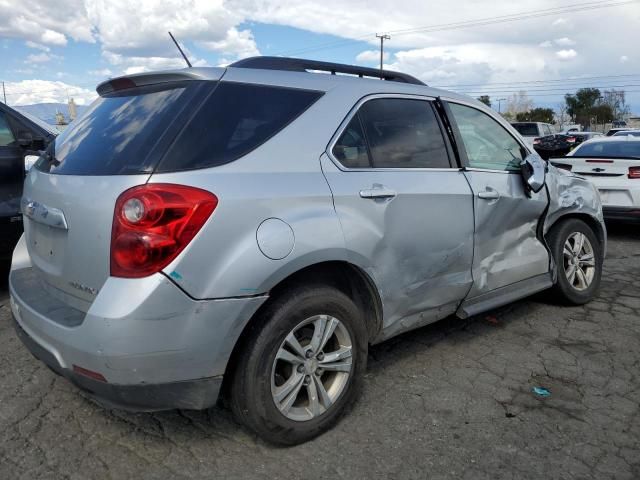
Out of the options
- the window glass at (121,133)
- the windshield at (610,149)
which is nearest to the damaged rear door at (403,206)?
the window glass at (121,133)

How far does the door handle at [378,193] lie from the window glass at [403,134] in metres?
0.15

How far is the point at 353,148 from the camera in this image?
2.92m

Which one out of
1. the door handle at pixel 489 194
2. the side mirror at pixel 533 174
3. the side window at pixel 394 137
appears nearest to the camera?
the side window at pixel 394 137

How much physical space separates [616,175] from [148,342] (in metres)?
7.20

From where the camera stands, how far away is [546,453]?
2639 mm

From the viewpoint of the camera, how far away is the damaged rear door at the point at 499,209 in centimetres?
357

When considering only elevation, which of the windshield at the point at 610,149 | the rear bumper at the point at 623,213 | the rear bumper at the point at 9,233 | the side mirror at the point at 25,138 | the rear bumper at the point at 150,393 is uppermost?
the side mirror at the point at 25,138

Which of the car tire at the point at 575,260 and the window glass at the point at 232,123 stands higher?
the window glass at the point at 232,123

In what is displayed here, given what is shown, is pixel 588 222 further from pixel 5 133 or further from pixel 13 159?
pixel 5 133

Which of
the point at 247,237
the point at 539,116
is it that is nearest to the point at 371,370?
the point at 247,237

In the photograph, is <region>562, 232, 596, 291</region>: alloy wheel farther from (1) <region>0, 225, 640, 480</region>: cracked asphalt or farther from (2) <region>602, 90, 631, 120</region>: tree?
(2) <region>602, 90, 631, 120</region>: tree

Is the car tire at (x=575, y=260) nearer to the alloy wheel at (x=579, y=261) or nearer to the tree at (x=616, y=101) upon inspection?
the alloy wheel at (x=579, y=261)

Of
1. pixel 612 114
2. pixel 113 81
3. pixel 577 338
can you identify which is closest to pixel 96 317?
pixel 113 81

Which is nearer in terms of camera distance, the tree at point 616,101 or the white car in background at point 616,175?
the white car in background at point 616,175
